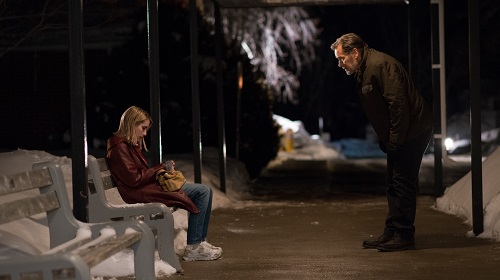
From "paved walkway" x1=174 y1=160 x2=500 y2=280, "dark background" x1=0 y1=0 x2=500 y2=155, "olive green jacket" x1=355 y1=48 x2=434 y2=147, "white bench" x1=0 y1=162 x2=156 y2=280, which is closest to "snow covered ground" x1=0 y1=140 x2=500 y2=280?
"paved walkway" x1=174 y1=160 x2=500 y2=280

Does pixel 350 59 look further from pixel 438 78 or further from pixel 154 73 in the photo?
pixel 438 78

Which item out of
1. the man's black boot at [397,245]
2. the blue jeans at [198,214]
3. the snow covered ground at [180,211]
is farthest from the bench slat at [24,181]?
the man's black boot at [397,245]

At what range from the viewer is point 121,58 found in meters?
22.7

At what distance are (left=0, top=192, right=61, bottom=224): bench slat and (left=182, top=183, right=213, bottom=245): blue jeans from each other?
2297 millimetres

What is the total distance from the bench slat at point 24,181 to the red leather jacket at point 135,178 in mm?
1935

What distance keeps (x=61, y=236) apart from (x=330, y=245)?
12.3 ft

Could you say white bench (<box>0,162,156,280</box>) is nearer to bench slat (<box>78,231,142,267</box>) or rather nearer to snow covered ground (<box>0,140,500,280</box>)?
bench slat (<box>78,231,142,267</box>)

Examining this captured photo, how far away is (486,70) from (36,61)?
81.2ft

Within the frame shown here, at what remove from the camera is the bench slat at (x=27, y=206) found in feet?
20.0

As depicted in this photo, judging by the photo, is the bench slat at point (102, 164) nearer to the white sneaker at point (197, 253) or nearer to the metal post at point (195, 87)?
the white sneaker at point (197, 253)

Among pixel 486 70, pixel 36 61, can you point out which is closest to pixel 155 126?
pixel 36 61

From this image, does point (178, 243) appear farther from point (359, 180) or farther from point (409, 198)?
point (359, 180)

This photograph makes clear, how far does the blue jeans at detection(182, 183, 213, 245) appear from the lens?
359 inches

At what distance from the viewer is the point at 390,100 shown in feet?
30.6
